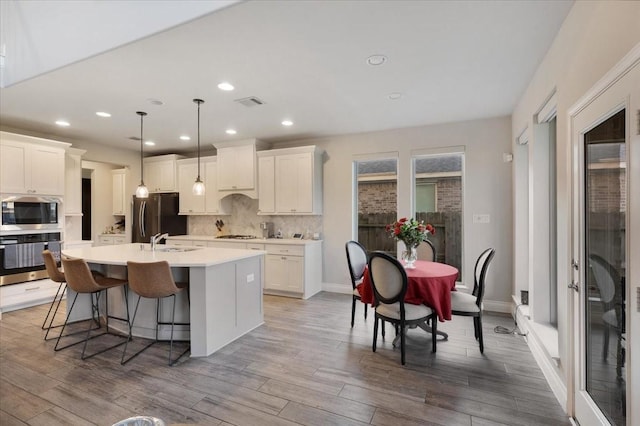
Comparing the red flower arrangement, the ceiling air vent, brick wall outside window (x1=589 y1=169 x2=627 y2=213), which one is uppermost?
the ceiling air vent

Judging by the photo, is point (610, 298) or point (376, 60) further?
point (376, 60)

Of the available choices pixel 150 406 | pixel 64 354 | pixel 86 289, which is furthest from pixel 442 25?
pixel 64 354

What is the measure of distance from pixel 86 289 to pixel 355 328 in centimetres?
285

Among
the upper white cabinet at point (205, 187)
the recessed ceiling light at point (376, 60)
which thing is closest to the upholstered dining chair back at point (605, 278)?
the recessed ceiling light at point (376, 60)

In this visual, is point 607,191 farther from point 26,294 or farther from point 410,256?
point 26,294

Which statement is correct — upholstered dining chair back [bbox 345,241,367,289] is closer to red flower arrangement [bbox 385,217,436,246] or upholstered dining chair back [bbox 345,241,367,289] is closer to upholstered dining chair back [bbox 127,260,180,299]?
red flower arrangement [bbox 385,217,436,246]

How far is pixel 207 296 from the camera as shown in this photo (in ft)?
9.78

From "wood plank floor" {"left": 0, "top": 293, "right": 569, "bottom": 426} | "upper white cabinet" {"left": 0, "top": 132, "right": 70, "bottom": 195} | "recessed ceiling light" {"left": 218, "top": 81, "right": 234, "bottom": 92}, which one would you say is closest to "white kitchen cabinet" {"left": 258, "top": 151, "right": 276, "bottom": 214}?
"recessed ceiling light" {"left": 218, "top": 81, "right": 234, "bottom": 92}

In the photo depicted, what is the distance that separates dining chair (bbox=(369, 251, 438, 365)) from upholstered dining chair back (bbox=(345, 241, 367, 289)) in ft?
2.54

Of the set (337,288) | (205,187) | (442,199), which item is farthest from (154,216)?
(442,199)

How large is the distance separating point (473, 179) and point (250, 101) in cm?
328

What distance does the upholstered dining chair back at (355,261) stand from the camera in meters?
3.76

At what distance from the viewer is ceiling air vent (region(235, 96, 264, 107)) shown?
12.0 feet

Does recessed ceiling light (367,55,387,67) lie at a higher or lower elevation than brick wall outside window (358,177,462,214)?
higher
